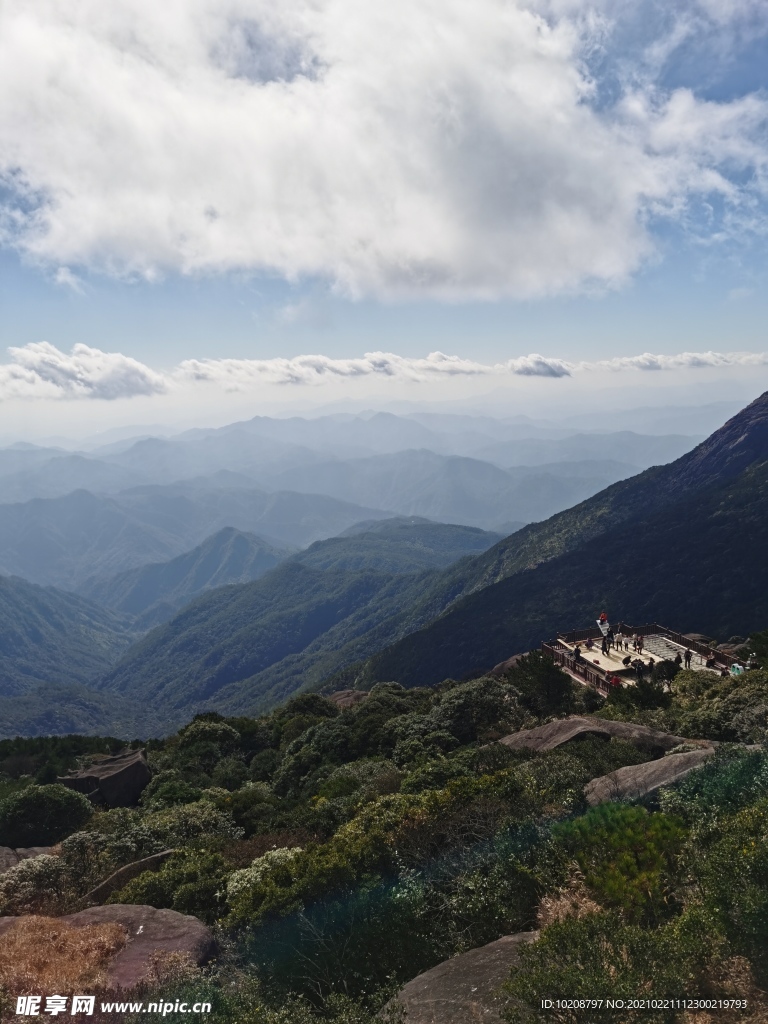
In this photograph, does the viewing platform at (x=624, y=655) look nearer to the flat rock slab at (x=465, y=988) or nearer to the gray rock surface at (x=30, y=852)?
the flat rock slab at (x=465, y=988)

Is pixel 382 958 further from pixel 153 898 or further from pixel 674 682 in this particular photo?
pixel 674 682

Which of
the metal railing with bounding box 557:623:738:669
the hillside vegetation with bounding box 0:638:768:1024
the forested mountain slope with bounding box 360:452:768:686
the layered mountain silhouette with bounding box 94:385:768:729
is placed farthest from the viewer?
the layered mountain silhouette with bounding box 94:385:768:729

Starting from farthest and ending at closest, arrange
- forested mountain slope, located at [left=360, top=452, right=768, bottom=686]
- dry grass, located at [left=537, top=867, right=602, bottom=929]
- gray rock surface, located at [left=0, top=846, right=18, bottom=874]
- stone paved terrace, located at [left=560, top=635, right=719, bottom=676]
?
forested mountain slope, located at [left=360, top=452, right=768, bottom=686] → stone paved terrace, located at [left=560, top=635, right=719, bottom=676] → gray rock surface, located at [left=0, top=846, right=18, bottom=874] → dry grass, located at [left=537, top=867, right=602, bottom=929]

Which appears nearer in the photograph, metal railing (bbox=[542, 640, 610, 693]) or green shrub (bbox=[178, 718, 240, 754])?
metal railing (bbox=[542, 640, 610, 693])

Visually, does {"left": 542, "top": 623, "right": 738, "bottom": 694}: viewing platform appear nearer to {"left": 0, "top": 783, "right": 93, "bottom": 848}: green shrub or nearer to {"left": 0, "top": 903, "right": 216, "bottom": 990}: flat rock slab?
{"left": 0, "top": 903, "right": 216, "bottom": 990}: flat rock slab

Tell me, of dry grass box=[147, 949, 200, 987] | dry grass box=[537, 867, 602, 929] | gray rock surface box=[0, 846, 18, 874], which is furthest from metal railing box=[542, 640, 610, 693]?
gray rock surface box=[0, 846, 18, 874]

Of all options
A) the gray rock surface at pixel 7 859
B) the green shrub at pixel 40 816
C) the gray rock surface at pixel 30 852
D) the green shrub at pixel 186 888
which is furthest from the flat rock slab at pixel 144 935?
the green shrub at pixel 40 816

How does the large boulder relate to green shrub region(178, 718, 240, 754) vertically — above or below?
above
